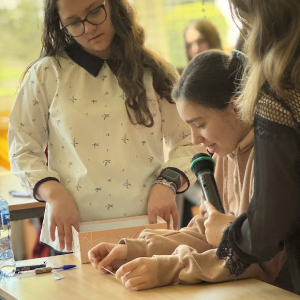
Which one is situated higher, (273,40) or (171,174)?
(273,40)

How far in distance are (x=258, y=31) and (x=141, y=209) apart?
0.91 metres

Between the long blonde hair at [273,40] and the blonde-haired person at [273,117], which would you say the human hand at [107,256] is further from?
the long blonde hair at [273,40]

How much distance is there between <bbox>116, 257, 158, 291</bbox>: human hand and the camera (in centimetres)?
130

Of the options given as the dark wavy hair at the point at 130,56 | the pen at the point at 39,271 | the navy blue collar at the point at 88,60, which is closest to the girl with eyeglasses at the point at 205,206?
the pen at the point at 39,271

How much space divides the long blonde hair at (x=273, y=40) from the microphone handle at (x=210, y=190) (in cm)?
30

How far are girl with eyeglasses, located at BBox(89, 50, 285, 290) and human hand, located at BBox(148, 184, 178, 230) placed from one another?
23 centimetres

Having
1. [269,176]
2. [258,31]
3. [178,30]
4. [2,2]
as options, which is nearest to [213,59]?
[258,31]

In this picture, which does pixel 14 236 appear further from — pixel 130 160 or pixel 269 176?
pixel 269 176

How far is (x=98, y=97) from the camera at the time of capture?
187cm

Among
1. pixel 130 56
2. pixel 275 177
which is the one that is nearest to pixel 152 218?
pixel 130 56

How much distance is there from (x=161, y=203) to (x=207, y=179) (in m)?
0.46

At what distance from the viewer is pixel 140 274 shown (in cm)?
131

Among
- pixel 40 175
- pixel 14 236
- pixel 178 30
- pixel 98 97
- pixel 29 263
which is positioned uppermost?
pixel 178 30

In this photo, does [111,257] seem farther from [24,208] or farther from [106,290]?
[24,208]
